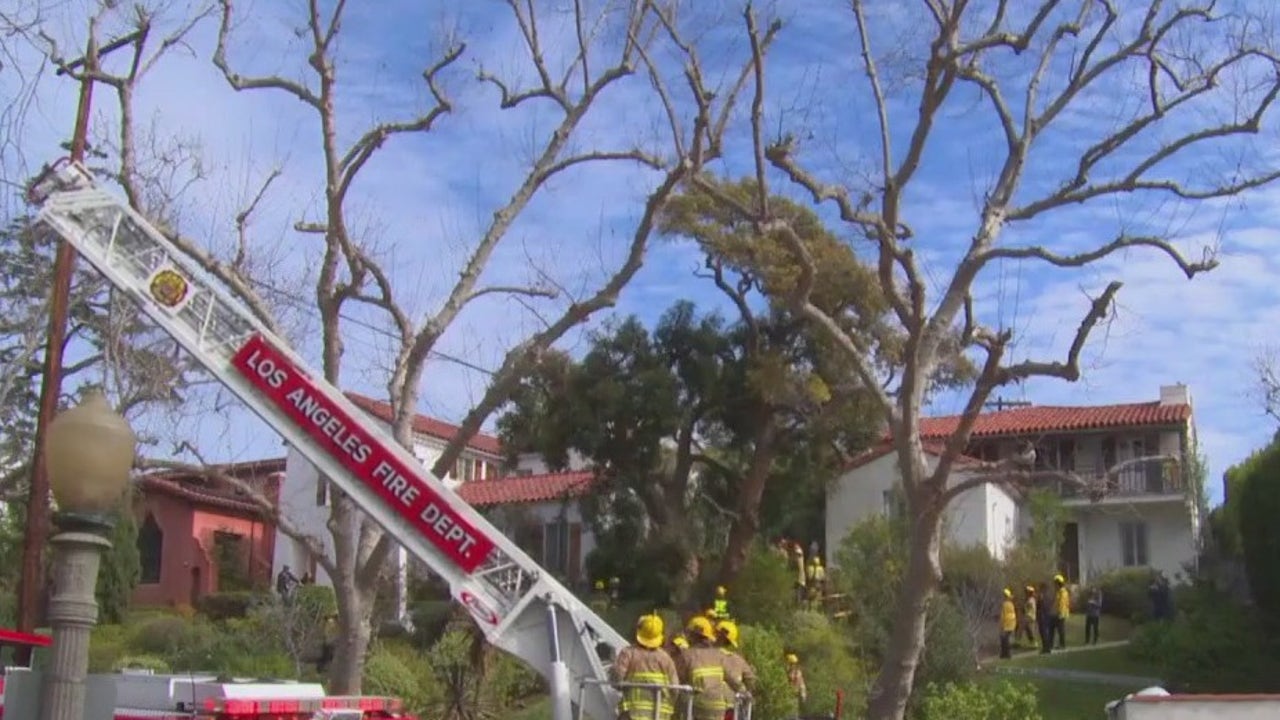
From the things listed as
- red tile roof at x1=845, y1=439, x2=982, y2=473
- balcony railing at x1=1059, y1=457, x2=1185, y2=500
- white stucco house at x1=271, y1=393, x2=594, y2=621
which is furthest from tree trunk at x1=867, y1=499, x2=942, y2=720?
balcony railing at x1=1059, y1=457, x2=1185, y2=500

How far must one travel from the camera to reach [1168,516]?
4206cm

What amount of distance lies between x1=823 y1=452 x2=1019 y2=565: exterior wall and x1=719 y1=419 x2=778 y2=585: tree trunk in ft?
18.0

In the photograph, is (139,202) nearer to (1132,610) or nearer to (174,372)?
(174,372)

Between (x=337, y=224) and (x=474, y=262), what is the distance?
1.62 m

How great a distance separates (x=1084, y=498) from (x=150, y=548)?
27.5 m

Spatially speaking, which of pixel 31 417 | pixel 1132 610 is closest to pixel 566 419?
pixel 31 417

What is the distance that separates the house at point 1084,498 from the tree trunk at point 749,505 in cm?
596

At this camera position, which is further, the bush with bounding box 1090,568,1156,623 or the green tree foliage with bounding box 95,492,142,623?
the green tree foliage with bounding box 95,492,142,623

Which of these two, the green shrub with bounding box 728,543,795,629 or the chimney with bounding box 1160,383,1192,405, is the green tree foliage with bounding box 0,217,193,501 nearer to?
the green shrub with bounding box 728,543,795,629

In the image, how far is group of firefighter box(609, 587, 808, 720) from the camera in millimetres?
11320

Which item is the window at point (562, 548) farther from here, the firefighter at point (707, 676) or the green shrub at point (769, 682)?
the firefighter at point (707, 676)

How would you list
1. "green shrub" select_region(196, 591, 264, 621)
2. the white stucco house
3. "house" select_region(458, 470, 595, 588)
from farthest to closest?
the white stucco house
"house" select_region(458, 470, 595, 588)
"green shrub" select_region(196, 591, 264, 621)

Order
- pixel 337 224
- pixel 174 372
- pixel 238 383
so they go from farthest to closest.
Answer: pixel 174 372, pixel 337 224, pixel 238 383

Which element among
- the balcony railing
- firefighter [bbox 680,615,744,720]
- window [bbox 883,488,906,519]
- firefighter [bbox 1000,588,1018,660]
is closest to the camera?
firefighter [bbox 680,615,744,720]
